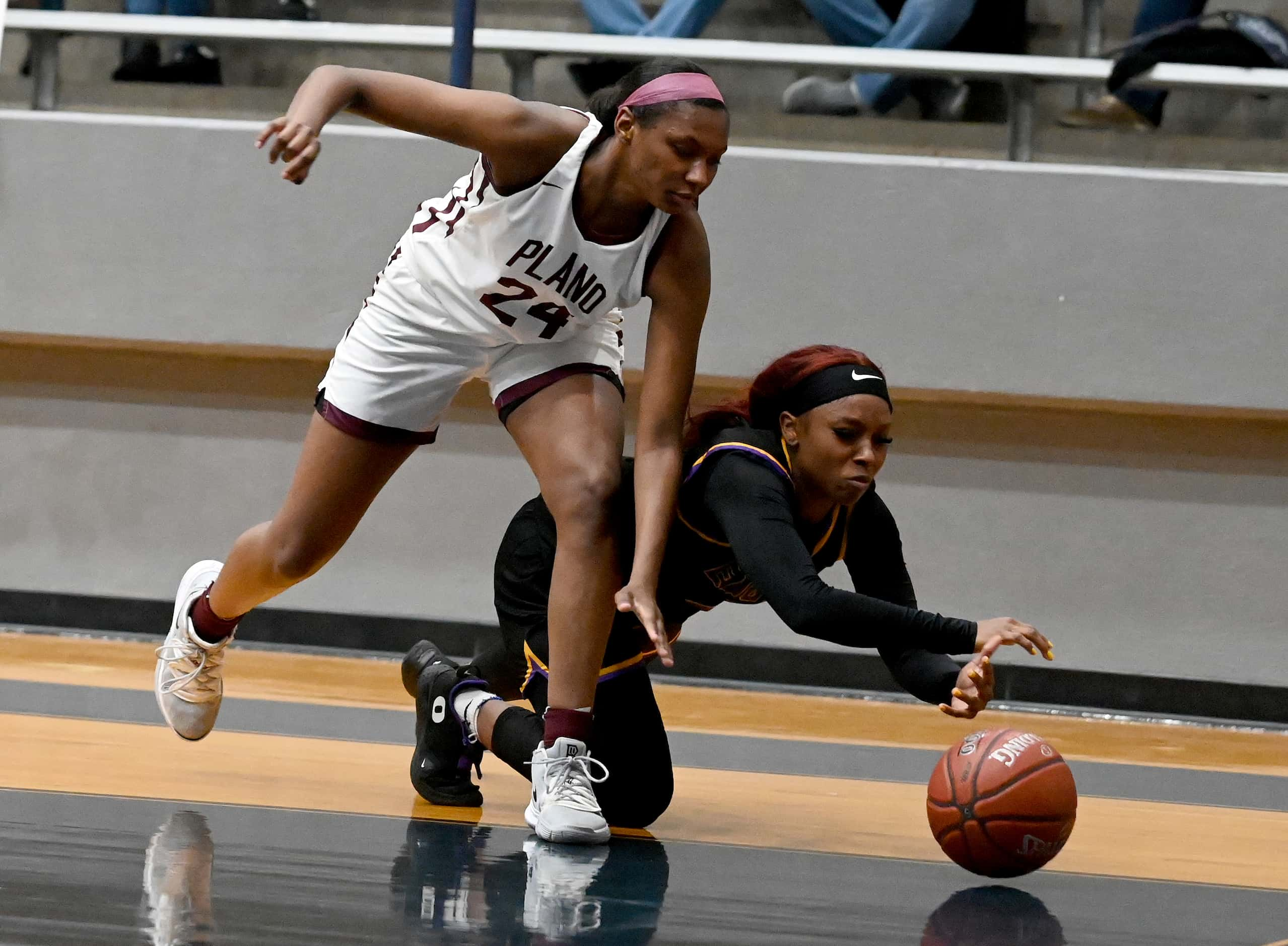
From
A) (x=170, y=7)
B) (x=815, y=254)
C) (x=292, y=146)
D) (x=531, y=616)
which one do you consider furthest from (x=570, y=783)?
(x=170, y=7)

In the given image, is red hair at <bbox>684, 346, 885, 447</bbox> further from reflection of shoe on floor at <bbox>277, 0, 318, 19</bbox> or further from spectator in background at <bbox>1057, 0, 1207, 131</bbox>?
reflection of shoe on floor at <bbox>277, 0, 318, 19</bbox>

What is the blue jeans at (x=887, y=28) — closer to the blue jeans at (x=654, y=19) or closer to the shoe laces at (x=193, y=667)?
the blue jeans at (x=654, y=19)

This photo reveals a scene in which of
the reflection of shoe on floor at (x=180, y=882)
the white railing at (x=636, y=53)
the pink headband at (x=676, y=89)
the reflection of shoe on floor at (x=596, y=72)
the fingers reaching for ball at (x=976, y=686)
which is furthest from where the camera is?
the reflection of shoe on floor at (x=596, y=72)

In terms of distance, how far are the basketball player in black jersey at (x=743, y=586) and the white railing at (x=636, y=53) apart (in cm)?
281

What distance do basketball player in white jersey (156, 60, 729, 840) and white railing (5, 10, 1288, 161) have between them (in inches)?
103

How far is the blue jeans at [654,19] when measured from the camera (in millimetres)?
5645

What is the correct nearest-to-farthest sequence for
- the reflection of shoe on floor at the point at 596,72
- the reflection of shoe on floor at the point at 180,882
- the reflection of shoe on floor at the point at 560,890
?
the reflection of shoe on floor at the point at 180,882, the reflection of shoe on floor at the point at 560,890, the reflection of shoe on floor at the point at 596,72

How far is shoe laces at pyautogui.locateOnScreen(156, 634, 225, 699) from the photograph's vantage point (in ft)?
10.9

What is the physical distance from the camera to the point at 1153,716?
5.12 meters

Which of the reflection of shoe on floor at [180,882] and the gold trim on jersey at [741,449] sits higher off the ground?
the gold trim on jersey at [741,449]

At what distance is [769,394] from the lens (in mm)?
2973

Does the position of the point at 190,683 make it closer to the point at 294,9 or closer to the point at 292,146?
the point at 292,146

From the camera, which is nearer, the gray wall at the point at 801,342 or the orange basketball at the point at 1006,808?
the orange basketball at the point at 1006,808

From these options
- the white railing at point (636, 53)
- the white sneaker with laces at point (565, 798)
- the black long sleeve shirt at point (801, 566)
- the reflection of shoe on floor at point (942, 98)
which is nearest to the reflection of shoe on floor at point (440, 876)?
the white sneaker with laces at point (565, 798)
